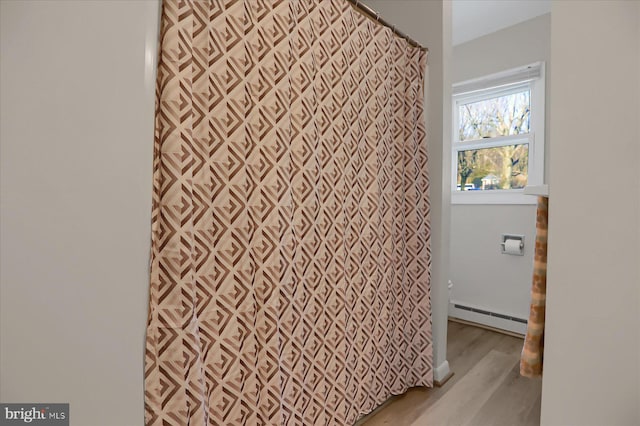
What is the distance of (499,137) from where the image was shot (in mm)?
2873

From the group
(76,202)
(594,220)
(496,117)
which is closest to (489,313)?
(496,117)

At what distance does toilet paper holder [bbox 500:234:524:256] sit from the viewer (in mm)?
2660

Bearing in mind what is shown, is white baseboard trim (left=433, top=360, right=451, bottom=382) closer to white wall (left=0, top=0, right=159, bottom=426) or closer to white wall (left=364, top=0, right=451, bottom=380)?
white wall (left=364, top=0, right=451, bottom=380)

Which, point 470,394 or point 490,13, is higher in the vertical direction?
point 490,13

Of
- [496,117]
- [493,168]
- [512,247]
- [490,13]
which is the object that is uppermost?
[490,13]

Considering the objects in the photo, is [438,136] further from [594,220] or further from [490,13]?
[594,220]

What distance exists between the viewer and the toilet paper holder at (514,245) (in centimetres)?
266

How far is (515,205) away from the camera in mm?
2717

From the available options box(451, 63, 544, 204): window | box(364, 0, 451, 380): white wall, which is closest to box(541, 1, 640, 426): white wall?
box(364, 0, 451, 380): white wall

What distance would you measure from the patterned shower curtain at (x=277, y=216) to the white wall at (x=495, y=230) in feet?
4.79

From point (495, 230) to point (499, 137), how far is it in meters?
0.82

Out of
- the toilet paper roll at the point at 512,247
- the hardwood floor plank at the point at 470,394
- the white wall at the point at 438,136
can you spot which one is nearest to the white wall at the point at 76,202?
the hardwood floor plank at the point at 470,394

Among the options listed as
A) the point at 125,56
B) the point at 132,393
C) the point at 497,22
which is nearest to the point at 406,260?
the point at 132,393

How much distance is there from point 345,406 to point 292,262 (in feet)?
2.43
